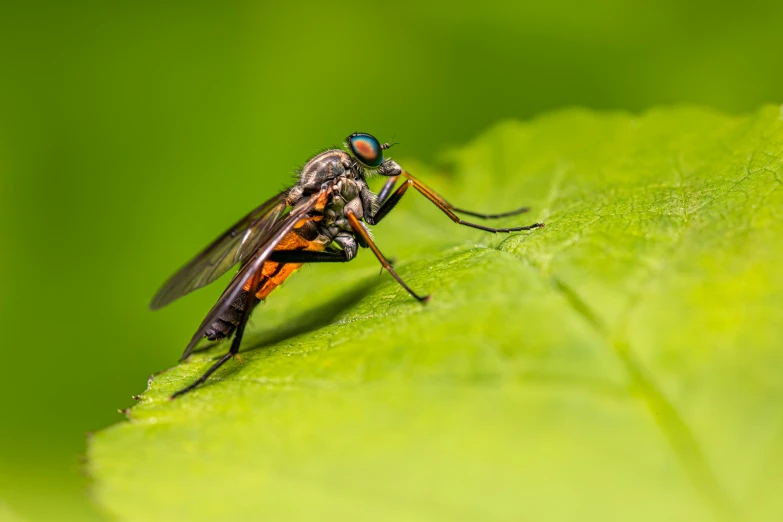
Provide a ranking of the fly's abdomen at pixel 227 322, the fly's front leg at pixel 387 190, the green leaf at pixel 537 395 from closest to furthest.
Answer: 1. the green leaf at pixel 537 395
2. the fly's abdomen at pixel 227 322
3. the fly's front leg at pixel 387 190

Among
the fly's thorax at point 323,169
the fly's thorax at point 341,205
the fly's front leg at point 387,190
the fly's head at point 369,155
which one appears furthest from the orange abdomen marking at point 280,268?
the fly's head at point 369,155

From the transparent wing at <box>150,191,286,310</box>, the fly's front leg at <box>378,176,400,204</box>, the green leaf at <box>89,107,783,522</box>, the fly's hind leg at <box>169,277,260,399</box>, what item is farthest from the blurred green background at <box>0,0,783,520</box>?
the green leaf at <box>89,107,783,522</box>

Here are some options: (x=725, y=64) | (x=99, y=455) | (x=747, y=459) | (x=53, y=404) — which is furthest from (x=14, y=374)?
(x=725, y=64)

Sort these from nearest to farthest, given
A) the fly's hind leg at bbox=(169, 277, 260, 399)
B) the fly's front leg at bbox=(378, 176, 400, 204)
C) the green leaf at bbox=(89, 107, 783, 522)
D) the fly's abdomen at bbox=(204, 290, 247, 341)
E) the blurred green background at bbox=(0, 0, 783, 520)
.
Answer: the green leaf at bbox=(89, 107, 783, 522), the fly's hind leg at bbox=(169, 277, 260, 399), the fly's abdomen at bbox=(204, 290, 247, 341), the fly's front leg at bbox=(378, 176, 400, 204), the blurred green background at bbox=(0, 0, 783, 520)

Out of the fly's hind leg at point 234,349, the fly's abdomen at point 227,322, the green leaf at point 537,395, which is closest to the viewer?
the green leaf at point 537,395

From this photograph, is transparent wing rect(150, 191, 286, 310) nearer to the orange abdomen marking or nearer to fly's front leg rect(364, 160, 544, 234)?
the orange abdomen marking

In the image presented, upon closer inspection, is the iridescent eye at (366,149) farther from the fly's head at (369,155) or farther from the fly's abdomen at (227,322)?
the fly's abdomen at (227,322)

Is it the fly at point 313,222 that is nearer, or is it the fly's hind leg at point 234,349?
the fly's hind leg at point 234,349
